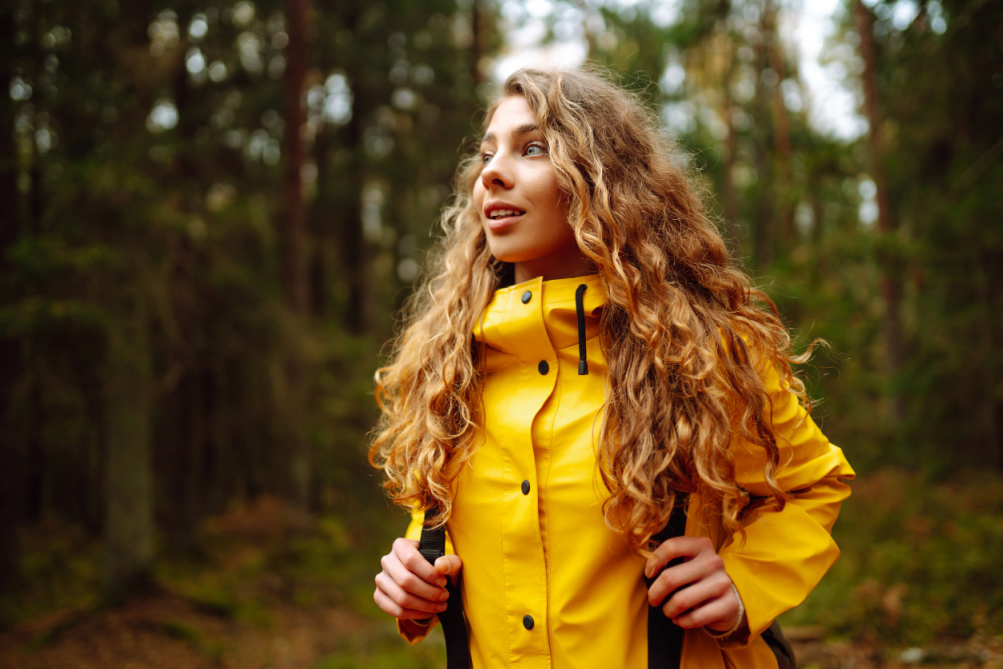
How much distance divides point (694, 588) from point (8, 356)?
782cm

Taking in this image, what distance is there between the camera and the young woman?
58.9 inches

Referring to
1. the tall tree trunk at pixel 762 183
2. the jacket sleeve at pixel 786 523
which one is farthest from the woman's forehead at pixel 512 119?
the tall tree trunk at pixel 762 183

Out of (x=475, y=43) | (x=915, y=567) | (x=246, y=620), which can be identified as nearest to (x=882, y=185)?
(x=915, y=567)

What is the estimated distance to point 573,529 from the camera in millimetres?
1565

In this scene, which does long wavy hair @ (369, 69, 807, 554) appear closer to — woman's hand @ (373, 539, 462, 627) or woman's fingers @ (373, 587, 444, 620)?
woman's hand @ (373, 539, 462, 627)

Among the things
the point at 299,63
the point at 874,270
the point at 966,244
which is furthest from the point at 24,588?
the point at 966,244

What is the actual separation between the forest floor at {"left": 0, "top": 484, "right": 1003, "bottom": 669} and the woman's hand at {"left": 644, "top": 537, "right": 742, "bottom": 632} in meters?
3.29

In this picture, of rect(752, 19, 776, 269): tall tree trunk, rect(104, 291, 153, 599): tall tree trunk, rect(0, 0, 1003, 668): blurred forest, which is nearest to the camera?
rect(0, 0, 1003, 668): blurred forest

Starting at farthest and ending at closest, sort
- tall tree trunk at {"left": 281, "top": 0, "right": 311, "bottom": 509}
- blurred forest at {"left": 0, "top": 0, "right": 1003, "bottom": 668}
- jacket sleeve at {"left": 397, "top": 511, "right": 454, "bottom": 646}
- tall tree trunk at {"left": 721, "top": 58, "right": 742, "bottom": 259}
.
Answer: tall tree trunk at {"left": 721, "top": 58, "right": 742, "bottom": 259} → tall tree trunk at {"left": 281, "top": 0, "right": 311, "bottom": 509} → blurred forest at {"left": 0, "top": 0, "right": 1003, "bottom": 668} → jacket sleeve at {"left": 397, "top": 511, "right": 454, "bottom": 646}

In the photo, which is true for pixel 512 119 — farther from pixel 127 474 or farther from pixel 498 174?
pixel 127 474

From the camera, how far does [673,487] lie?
151 cm

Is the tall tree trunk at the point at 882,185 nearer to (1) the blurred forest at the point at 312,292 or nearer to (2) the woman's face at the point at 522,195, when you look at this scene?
(1) the blurred forest at the point at 312,292

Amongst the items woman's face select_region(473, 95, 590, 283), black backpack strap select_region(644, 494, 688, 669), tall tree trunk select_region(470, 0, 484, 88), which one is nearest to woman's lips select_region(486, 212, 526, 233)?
woman's face select_region(473, 95, 590, 283)

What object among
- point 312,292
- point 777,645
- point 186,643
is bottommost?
point 186,643
